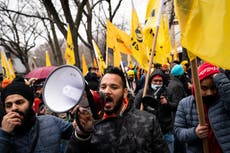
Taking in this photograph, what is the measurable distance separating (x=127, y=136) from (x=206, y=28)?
86 cm

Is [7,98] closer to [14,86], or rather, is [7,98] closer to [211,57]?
[14,86]

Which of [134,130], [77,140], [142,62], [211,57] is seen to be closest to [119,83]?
[134,130]

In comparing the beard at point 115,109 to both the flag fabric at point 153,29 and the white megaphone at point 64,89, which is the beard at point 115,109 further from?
the flag fabric at point 153,29

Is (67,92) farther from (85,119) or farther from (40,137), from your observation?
(40,137)

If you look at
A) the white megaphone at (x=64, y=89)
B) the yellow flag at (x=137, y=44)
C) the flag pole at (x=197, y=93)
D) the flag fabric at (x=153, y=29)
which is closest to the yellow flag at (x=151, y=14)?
the flag fabric at (x=153, y=29)

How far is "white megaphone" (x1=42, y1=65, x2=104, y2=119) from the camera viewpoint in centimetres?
179

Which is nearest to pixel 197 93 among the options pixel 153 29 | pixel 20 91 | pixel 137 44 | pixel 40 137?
pixel 40 137

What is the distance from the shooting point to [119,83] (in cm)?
235

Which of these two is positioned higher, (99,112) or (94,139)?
(99,112)

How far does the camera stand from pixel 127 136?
7.21 ft

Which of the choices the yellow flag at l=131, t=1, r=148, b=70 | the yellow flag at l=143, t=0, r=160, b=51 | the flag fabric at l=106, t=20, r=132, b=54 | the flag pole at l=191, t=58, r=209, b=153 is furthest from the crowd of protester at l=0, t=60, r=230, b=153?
the flag fabric at l=106, t=20, r=132, b=54

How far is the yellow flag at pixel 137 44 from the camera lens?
5.71 m

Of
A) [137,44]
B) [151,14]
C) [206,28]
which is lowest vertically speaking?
[206,28]

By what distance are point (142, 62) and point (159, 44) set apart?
0.87 metres
